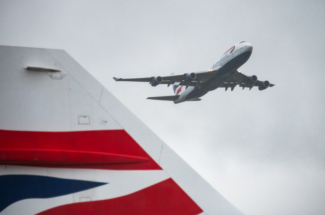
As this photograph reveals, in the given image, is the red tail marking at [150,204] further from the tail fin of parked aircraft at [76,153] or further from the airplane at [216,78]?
the airplane at [216,78]

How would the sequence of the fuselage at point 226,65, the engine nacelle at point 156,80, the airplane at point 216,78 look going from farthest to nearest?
1. the engine nacelle at point 156,80
2. the airplane at point 216,78
3. the fuselage at point 226,65

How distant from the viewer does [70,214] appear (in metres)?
3.67

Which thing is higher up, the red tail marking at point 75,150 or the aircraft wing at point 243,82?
the aircraft wing at point 243,82

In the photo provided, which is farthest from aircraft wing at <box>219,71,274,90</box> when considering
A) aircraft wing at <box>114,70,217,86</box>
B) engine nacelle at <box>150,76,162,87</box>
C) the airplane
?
engine nacelle at <box>150,76,162,87</box>

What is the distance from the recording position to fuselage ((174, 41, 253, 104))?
1179 inches

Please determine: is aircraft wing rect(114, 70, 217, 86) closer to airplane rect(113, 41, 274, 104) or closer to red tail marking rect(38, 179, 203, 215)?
airplane rect(113, 41, 274, 104)

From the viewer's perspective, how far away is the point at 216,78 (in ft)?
108

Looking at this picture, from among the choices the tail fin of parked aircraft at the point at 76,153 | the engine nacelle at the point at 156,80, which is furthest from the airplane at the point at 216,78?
the tail fin of parked aircraft at the point at 76,153

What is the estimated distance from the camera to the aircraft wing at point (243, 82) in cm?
3567

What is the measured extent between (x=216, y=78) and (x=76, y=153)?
29925 millimetres

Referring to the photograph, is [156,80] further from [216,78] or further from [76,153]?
[76,153]

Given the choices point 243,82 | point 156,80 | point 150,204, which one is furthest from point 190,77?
point 150,204

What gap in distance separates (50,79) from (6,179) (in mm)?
1186

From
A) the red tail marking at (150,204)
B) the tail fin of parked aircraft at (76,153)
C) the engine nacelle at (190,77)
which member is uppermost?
the engine nacelle at (190,77)
